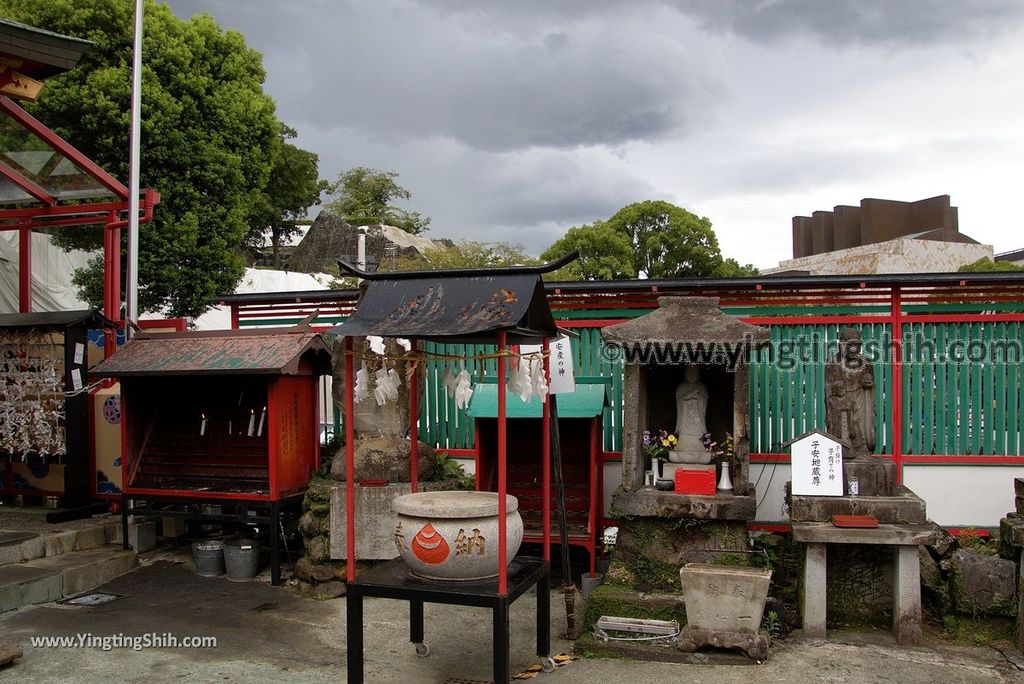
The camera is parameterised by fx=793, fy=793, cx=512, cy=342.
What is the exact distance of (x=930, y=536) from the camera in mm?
7414

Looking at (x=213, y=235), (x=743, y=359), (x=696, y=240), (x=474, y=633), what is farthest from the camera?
(x=696, y=240)

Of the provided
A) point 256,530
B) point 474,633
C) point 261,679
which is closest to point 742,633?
point 474,633

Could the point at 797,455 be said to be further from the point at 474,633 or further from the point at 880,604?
the point at 474,633

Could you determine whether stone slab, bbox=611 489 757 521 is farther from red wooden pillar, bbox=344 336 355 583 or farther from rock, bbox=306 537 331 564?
rock, bbox=306 537 331 564

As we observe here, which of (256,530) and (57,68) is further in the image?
(256,530)

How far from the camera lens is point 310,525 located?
9570 mm

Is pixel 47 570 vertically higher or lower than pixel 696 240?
lower

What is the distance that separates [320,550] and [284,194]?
25929mm

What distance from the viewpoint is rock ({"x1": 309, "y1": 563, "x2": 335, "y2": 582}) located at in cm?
942

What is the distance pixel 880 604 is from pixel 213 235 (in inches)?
672

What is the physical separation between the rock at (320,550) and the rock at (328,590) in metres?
0.29

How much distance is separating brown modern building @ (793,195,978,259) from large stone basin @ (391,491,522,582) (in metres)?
38.5

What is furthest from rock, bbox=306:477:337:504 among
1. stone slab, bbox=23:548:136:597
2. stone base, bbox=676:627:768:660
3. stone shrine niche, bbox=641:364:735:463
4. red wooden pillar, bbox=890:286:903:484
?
red wooden pillar, bbox=890:286:903:484

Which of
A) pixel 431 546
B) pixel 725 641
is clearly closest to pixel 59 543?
pixel 431 546
